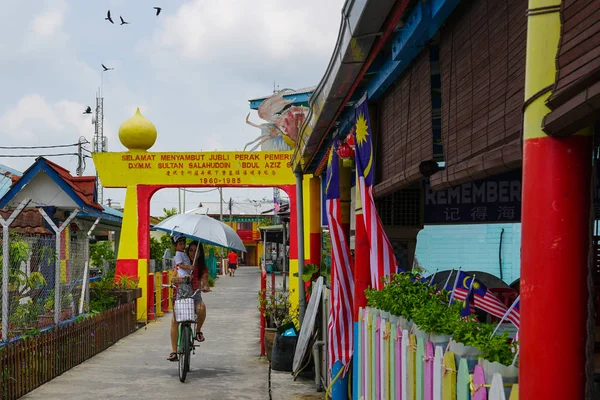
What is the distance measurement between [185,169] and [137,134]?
1531 mm

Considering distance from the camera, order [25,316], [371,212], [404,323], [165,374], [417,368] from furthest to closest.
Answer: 1. [165,374]
2. [25,316]
3. [371,212]
4. [404,323]
5. [417,368]

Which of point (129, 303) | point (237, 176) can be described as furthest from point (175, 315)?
point (237, 176)

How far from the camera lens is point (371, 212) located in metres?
5.80

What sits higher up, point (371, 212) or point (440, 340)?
point (371, 212)

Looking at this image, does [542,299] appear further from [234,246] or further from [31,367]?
[234,246]

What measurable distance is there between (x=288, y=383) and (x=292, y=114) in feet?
11.2

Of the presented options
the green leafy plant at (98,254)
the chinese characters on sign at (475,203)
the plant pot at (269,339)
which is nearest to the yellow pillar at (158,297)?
the green leafy plant at (98,254)

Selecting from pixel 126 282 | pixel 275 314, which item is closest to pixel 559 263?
pixel 275 314

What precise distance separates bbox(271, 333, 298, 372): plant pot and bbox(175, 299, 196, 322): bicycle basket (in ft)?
3.92

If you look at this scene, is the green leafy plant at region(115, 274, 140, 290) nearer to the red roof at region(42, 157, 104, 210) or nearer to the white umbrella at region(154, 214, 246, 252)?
the red roof at region(42, 157, 104, 210)

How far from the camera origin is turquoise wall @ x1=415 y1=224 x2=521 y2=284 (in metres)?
12.0

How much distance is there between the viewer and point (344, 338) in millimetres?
7359

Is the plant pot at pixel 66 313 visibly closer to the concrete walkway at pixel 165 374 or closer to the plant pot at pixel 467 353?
the concrete walkway at pixel 165 374

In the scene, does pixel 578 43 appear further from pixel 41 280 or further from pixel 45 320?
pixel 45 320
